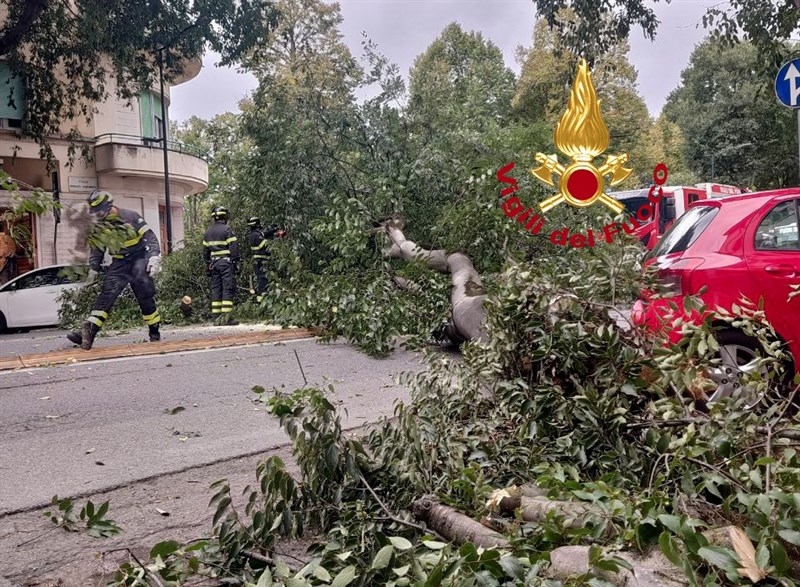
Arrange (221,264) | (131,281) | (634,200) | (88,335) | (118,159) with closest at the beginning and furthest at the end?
(88,335), (131,281), (221,264), (634,200), (118,159)

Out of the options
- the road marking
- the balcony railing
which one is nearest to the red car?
the road marking

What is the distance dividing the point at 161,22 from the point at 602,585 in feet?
44.3

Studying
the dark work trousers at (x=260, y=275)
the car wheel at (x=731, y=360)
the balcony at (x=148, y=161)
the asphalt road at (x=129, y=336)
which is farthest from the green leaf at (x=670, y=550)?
the balcony at (x=148, y=161)

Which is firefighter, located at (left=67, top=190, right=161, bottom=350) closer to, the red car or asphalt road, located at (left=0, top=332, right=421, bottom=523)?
asphalt road, located at (left=0, top=332, right=421, bottom=523)

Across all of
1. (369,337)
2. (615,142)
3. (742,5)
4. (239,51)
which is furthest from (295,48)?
(369,337)

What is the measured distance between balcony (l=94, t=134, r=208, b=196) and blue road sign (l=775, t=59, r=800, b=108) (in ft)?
67.2

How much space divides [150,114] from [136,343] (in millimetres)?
19646

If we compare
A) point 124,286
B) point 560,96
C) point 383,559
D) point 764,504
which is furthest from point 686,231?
point 560,96

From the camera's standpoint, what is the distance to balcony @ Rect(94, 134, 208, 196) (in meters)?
22.6

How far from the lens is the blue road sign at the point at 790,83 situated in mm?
6230

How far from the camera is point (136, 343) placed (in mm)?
8844

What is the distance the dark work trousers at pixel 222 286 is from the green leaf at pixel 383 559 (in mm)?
9450

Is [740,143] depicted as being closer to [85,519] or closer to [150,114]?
[150,114]

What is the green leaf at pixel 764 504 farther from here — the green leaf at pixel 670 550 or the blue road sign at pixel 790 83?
the blue road sign at pixel 790 83
